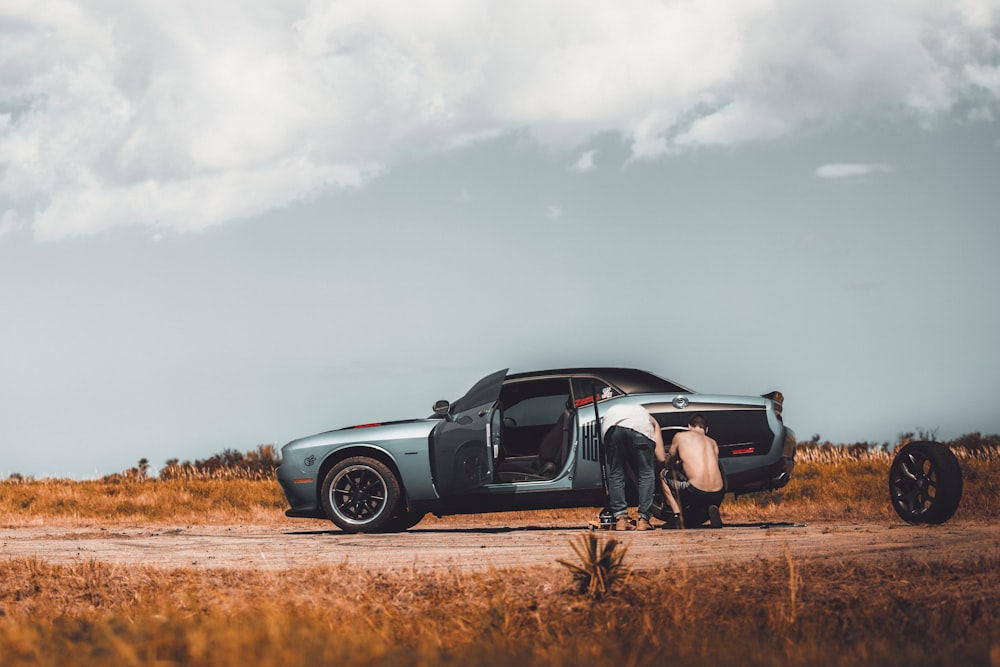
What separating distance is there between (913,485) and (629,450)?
3009mm

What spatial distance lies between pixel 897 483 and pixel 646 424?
282 centimetres

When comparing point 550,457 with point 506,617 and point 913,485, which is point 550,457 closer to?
point 913,485

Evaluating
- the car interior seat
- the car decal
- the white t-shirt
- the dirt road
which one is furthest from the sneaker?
the car interior seat

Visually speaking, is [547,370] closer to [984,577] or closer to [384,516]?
[384,516]

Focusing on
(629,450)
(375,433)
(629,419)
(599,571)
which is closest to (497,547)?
(629,450)

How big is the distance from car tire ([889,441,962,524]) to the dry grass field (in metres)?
1.88

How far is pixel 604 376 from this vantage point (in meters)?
11.5

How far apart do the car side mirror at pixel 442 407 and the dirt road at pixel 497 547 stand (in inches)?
52.8

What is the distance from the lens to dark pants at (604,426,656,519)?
10688 millimetres

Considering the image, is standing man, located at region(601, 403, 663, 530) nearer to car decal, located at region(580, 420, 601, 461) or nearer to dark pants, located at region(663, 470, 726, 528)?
car decal, located at region(580, 420, 601, 461)

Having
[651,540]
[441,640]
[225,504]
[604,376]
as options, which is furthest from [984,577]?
[225,504]

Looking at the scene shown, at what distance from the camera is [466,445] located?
37.5 ft

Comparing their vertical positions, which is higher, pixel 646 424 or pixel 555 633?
pixel 646 424

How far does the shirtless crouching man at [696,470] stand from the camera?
35.1 feet
